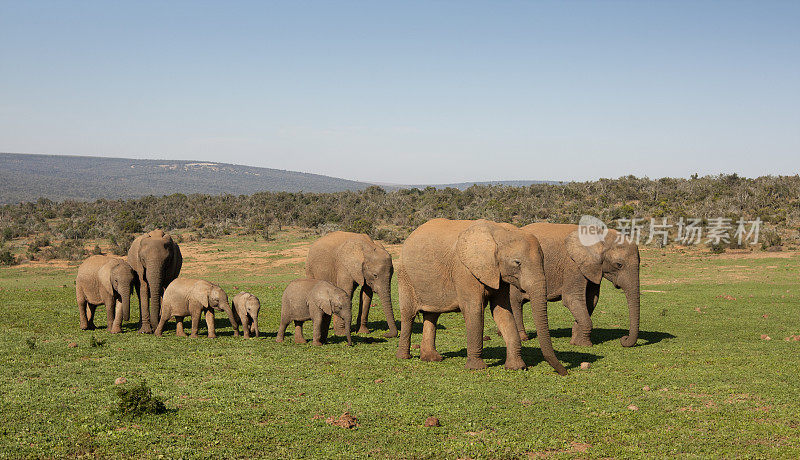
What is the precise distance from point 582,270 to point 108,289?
13.3 m

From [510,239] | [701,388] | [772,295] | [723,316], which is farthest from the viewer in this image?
[772,295]

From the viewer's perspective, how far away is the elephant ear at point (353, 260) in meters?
18.6

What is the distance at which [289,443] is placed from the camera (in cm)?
867

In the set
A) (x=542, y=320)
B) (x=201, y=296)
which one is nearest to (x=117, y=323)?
(x=201, y=296)

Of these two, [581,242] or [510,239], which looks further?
[581,242]

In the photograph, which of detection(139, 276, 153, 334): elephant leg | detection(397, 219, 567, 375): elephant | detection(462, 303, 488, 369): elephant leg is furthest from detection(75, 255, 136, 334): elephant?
detection(462, 303, 488, 369): elephant leg

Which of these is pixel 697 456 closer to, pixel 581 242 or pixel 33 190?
pixel 581 242

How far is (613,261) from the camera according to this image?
1627 centimetres

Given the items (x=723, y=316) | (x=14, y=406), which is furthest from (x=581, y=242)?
(x=14, y=406)

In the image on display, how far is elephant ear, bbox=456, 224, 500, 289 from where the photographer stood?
1228cm

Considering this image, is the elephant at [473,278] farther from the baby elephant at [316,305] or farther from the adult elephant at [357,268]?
the adult elephant at [357,268]

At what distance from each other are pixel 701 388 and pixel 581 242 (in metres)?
5.71

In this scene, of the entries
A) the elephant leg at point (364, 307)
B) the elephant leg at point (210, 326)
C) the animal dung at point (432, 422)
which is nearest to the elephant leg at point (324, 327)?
the elephant leg at point (364, 307)

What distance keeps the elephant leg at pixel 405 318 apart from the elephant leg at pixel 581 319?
4.28 metres
